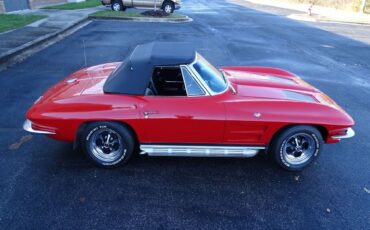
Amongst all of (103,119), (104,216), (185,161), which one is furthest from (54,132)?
(185,161)

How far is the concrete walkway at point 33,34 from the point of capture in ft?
29.4

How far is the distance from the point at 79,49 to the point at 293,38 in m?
9.50

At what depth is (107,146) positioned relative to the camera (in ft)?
12.9

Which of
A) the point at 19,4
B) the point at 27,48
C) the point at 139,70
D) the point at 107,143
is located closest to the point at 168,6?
the point at 19,4

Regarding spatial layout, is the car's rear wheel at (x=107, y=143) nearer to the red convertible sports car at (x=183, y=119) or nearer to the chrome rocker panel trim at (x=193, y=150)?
the red convertible sports car at (x=183, y=119)

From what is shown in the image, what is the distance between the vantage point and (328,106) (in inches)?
155

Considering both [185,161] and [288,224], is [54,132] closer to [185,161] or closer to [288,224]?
[185,161]

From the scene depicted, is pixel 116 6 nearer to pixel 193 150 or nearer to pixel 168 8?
pixel 168 8

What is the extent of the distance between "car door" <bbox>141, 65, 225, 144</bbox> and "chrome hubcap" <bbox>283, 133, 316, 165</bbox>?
90cm

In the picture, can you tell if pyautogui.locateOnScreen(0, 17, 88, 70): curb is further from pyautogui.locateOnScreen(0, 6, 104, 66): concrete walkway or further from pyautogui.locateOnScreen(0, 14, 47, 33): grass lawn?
pyautogui.locateOnScreen(0, 14, 47, 33): grass lawn

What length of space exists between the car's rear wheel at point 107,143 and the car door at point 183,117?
0.95 ft

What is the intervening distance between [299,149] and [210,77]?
146cm

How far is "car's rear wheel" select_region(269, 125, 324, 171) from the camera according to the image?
382 cm

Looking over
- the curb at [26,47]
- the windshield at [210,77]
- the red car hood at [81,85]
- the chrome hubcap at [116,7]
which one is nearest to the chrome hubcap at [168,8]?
the chrome hubcap at [116,7]
